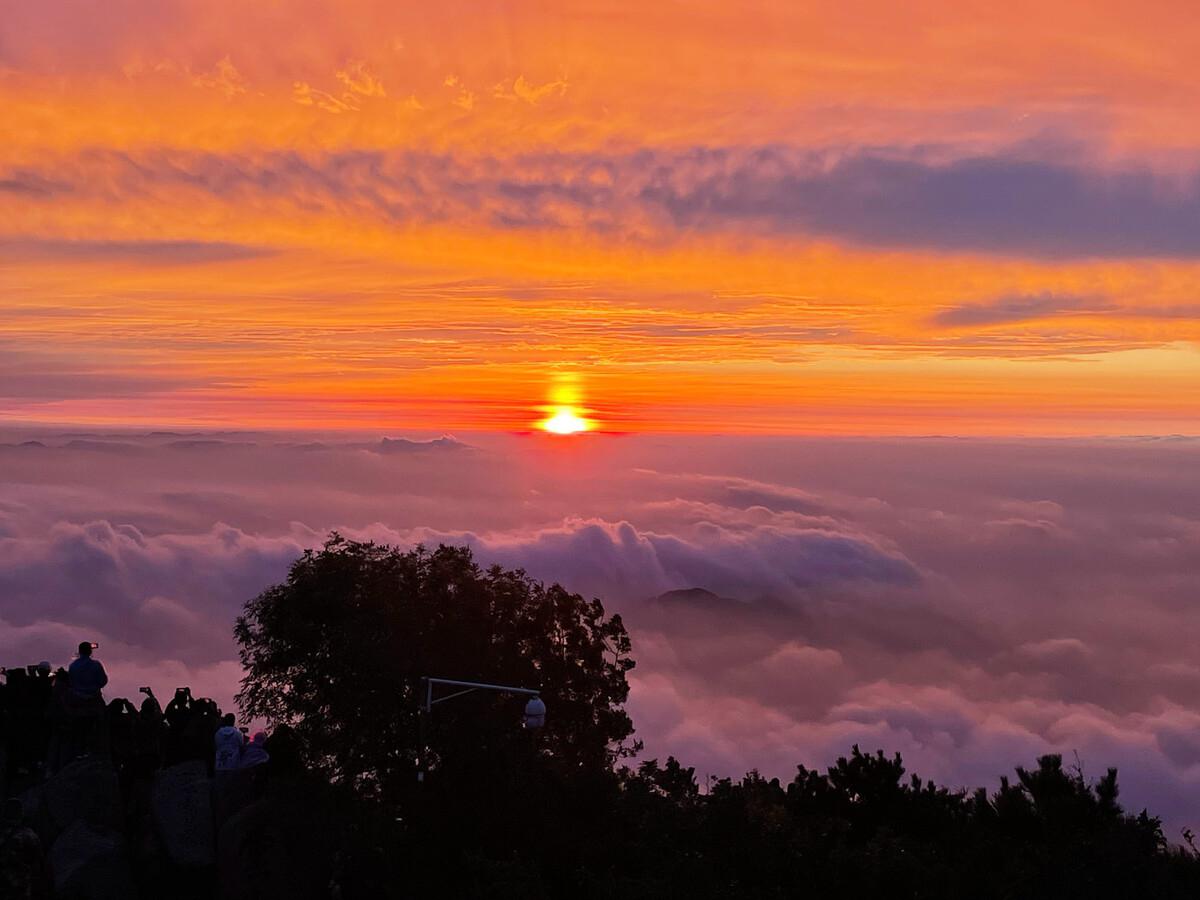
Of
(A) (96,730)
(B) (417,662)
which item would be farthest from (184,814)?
(B) (417,662)

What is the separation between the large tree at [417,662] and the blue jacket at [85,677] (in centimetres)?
466

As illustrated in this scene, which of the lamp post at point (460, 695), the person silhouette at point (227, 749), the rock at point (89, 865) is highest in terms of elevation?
the lamp post at point (460, 695)

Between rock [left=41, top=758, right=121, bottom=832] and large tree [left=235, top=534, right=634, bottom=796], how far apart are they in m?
3.99

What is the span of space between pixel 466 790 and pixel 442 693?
3.48 metres

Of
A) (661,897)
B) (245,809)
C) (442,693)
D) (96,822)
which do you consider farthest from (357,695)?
(661,897)

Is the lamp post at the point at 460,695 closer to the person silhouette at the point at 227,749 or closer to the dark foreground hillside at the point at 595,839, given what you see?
the dark foreground hillside at the point at 595,839

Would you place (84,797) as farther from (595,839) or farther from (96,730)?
(595,839)

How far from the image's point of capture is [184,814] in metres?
23.9

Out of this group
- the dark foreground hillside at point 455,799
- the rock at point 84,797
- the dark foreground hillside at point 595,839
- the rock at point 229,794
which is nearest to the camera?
the dark foreground hillside at point 595,839

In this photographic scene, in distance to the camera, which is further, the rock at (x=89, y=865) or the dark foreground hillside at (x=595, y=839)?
the rock at (x=89, y=865)

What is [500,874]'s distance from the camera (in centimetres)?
1848

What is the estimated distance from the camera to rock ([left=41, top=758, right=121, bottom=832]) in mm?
23828

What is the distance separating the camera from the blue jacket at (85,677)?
76.5 feet

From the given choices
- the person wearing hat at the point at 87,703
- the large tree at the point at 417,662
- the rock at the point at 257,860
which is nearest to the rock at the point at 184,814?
the rock at the point at 257,860
